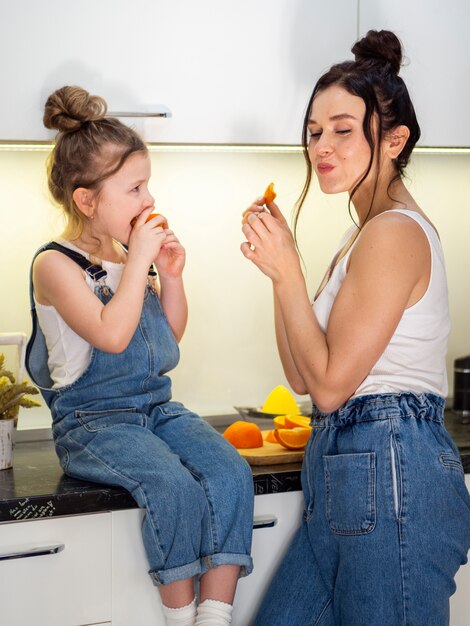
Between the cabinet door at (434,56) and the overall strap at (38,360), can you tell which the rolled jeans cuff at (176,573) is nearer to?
the overall strap at (38,360)

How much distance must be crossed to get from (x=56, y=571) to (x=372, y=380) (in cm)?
60

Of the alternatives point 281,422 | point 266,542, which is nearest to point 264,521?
point 266,542

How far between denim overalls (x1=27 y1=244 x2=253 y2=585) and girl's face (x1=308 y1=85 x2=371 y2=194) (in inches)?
16.7

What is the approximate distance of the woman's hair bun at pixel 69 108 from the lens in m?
1.54

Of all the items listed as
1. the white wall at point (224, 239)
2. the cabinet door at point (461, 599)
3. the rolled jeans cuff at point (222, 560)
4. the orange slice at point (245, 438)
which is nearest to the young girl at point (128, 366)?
the rolled jeans cuff at point (222, 560)

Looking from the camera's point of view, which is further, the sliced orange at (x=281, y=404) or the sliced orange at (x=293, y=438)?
the sliced orange at (x=281, y=404)

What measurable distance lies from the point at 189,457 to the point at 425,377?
1.39 ft

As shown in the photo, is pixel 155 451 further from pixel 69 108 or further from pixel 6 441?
pixel 69 108

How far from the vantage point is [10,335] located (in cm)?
173

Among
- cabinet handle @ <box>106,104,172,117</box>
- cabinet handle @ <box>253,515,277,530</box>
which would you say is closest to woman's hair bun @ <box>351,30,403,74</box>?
cabinet handle @ <box>106,104,172,117</box>

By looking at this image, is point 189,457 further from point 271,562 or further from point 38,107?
point 38,107

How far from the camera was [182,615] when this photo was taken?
4.68 ft

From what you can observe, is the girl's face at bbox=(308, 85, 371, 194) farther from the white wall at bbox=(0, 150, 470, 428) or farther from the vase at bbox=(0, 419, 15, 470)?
the vase at bbox=(0, 419, 15, 470)

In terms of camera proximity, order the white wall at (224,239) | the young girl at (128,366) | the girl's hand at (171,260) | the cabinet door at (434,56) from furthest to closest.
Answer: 1. the white wall at (224,239)
2. the cabinet door at (434,56)
3. the girl's hand at (171,260)
4. the young girl at (128,366)
